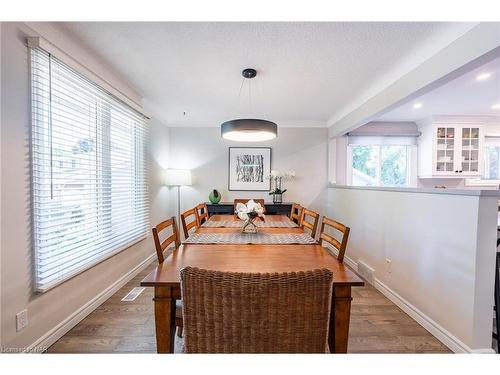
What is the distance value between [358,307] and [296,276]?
78.8 inches

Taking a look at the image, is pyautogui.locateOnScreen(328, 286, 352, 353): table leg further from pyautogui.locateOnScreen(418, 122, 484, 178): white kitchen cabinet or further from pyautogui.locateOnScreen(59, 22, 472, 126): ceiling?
pyautogui.locateOnScreen(418, 122, 484, 178): white kitchen cabinet

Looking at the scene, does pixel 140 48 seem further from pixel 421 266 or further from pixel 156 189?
pixel 421 266

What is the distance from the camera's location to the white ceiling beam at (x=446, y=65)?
1378mm

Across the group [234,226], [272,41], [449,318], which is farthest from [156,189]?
[449,318]

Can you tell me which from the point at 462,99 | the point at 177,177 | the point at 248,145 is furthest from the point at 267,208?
the point at 462,99

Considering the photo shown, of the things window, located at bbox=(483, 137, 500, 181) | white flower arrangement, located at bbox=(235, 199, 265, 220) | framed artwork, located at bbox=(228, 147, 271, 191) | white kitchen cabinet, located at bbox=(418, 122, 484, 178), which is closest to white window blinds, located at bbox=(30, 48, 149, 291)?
white flower arrangement, located at bbox=(235, 199, 265, 220)

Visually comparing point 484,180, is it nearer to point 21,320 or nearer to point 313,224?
point 313,224

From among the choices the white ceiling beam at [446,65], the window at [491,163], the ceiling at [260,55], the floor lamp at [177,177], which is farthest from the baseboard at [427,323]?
the window at [491,163]

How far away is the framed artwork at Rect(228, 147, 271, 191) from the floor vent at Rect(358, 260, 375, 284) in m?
2.08

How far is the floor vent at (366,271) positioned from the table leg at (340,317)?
1.92 meters

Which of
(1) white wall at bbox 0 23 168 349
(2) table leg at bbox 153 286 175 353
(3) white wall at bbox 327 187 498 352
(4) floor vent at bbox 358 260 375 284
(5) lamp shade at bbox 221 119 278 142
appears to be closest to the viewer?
(2) table leg at bbox 153 286 175 353

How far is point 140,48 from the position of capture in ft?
6.33

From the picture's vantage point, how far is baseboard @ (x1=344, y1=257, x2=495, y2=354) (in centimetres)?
160
